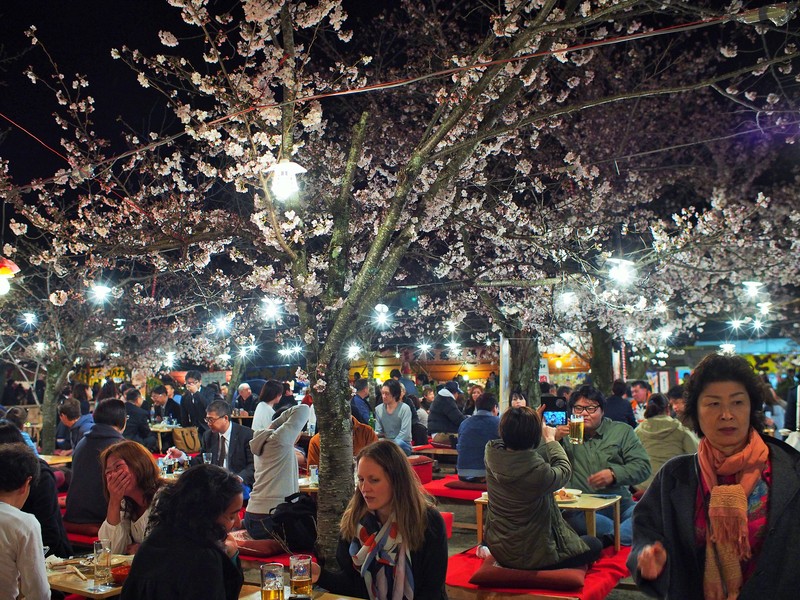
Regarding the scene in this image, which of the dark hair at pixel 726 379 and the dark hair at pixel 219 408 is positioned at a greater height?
the dark hair at pixel 726 379

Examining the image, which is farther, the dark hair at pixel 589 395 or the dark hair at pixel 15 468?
the dark hair at pixel 589 395

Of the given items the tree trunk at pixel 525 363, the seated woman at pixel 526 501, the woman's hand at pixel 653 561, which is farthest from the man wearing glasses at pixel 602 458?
the tree trunk at pixel 525 363

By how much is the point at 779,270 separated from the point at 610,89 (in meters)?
8.01

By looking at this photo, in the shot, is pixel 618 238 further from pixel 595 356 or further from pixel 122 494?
pixel 122 494

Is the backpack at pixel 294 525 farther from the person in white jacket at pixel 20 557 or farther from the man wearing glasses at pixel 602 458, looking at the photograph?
the person in white jacket at pixel 20 557

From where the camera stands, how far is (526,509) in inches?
238

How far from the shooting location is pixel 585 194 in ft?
53.6

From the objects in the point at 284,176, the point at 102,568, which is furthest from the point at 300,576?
the point at 284,176

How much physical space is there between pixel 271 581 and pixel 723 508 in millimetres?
2424

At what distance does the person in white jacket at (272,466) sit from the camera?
308 inches

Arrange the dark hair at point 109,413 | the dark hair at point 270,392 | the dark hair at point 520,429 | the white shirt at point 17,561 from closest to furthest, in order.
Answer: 1. the white shirt at point 17,561
2. the dark hair at point 520,429
3. the dark hair at point 109,413
4. the dark hair at point 270,392

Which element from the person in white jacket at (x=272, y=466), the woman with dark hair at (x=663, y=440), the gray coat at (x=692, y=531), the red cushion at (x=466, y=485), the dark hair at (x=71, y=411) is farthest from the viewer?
the dark hair at (x=71, y=411)

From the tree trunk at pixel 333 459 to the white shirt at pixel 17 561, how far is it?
358cm

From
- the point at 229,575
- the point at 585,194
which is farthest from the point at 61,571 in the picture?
the point at 585,194
